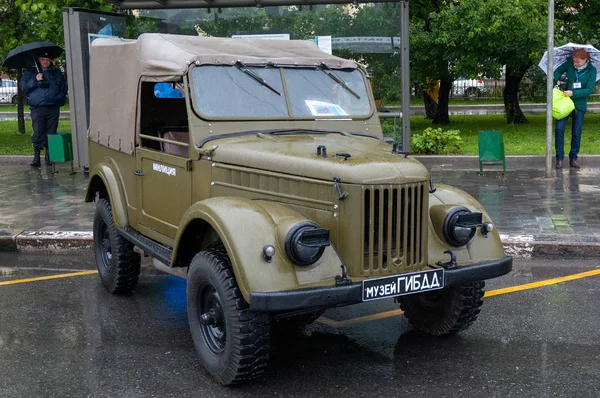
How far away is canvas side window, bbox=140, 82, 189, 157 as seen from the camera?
6.33 m

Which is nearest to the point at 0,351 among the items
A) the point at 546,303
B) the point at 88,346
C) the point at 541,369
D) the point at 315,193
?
the point at 88,346

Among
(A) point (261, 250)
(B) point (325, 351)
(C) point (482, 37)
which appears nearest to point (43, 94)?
(C) point (482, 37)

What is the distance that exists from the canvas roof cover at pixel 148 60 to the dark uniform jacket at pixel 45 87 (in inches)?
305

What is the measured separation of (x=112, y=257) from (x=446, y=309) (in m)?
3.01

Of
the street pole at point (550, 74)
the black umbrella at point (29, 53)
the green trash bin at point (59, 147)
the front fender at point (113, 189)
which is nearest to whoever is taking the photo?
the front fender at point (113, 189)

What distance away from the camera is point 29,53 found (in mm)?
14938

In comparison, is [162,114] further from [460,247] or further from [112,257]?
[460,247]

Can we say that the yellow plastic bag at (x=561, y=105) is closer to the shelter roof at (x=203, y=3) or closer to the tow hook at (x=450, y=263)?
the shelter roof at (x=203, y=3)

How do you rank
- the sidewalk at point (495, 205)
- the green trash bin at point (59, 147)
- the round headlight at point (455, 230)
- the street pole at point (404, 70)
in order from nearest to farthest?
the round headlight at point (455, 230)
the sidewalk at point (495, 205)
the street pole at point (404, 70)
the green trash bin at point (59, 147)

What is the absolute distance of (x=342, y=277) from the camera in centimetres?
468

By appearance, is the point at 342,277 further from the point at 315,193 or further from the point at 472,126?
the point at 472,126

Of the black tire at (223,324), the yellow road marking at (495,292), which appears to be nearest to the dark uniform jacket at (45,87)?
the yellow road marking at (495,292)

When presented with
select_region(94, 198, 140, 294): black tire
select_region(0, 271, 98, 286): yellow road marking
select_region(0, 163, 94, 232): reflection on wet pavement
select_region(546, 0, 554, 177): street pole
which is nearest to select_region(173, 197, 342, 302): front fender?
select_region(94, 198, 140, 294): black tire

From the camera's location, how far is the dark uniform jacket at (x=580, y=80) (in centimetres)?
1306
